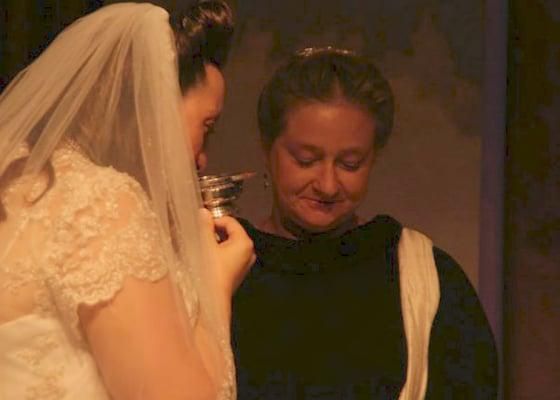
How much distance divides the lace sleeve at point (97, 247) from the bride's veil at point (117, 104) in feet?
0.28

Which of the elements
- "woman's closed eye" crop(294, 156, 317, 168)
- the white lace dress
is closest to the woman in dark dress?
"woman's closed eye" crop(294, 156, 317, 168)

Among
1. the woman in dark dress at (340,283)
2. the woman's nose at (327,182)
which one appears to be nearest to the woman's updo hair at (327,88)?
the woman in dark dress at (340,283)

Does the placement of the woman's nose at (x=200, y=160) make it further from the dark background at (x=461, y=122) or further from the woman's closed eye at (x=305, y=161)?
the dark background at (x=461, y=122)

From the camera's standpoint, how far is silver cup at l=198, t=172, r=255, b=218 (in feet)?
4.56

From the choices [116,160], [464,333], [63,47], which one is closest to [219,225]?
[116,160]

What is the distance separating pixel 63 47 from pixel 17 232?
0.86 feet

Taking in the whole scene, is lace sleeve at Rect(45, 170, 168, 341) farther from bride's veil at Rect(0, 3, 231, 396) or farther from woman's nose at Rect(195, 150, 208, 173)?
woman's nose at Rect(195, 150, 208, 173)

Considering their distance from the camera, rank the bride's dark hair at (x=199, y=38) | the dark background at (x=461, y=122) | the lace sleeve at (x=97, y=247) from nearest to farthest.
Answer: the lace sleeve at (x=97, y=247)
the bride's dark hair at (x=199, y=38)
the dark background at (x=461, y=122)

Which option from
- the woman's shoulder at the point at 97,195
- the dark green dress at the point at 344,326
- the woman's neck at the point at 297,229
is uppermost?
the woman's shoulder at the point at 97,195

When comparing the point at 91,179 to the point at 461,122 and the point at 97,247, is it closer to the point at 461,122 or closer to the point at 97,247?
the point at 97,247

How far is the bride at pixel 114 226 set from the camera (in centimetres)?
105

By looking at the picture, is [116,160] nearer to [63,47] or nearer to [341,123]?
[63,47]

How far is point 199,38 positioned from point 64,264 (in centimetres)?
41

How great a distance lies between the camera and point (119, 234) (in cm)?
105
